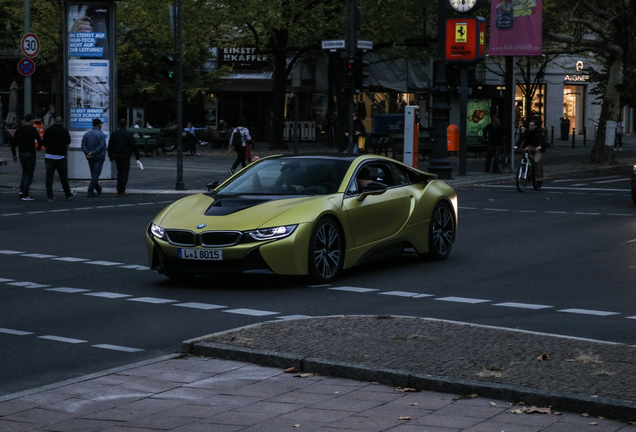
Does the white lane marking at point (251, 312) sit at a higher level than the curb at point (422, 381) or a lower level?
lower

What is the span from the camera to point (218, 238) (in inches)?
417

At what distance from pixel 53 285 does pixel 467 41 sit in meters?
21.7

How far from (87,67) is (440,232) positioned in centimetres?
1879

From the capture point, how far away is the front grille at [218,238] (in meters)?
10.5

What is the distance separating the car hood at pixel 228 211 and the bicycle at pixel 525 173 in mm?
14980

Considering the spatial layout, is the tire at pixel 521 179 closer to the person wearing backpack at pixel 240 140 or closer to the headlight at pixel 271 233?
the person wearing backpack at pixel 240 140

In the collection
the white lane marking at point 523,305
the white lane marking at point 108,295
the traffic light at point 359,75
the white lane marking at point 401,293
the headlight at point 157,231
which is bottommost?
the white lane marking at point 108,295

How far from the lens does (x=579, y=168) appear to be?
3559 centimetres

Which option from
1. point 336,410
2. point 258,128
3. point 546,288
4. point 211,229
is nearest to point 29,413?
point 336,410

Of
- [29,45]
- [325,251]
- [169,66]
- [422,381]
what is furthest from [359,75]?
[422,381]

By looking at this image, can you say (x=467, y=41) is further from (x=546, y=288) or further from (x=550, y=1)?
(x=546, y=288)

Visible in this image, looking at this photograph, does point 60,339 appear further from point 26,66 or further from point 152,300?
point 26,66

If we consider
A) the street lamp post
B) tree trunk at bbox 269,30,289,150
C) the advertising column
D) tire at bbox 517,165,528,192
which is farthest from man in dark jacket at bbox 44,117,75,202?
tree trunk at bbox 269,30,289,150

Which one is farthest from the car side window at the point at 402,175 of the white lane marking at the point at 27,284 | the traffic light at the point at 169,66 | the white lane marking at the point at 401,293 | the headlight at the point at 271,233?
the traffic light at the point at 169,66
